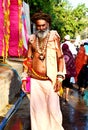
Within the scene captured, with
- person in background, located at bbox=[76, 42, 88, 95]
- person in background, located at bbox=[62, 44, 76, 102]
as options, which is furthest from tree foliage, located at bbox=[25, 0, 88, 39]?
person in background, located at bbox=[62, 44, 76, 102]

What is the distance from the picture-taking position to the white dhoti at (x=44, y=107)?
258 inches

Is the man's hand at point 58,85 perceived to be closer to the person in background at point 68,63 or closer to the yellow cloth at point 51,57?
the yellow cloth at point 51,57

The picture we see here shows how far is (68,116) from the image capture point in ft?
30.0

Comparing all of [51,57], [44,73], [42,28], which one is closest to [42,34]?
[42,28]

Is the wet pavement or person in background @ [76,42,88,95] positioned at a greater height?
person in background @ [76,42,88,95]

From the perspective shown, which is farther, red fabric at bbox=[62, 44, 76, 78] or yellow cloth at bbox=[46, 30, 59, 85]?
red fabric at bbox=[62, 44, 76, 78]

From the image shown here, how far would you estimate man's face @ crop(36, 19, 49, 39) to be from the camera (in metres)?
6.40

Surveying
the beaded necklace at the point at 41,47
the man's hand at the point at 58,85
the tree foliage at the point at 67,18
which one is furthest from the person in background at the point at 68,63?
the tree foliage at the point at 67,18

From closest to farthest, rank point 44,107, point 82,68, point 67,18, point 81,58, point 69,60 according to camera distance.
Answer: point 44,107 → point 69,60 → point 81,58 → point 82,68 → point 67,18

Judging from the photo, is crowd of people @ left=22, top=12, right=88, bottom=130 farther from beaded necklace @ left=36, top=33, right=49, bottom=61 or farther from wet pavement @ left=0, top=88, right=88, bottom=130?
wet pavement @ left=0, top=88, right=88, bottom=130

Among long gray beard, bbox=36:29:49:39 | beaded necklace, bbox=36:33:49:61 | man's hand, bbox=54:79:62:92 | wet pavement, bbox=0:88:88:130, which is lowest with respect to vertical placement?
wet pavement, bbox=0:88:88:130

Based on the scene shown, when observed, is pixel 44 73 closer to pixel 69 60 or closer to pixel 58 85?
pixel 58 85

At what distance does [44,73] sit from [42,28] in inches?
26.1

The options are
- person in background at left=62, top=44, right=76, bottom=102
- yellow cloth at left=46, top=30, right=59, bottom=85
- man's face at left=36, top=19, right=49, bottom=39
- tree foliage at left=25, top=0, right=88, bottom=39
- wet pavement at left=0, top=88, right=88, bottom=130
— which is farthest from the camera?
tree foliage at left=25, top=0, right=88, bottom=39
